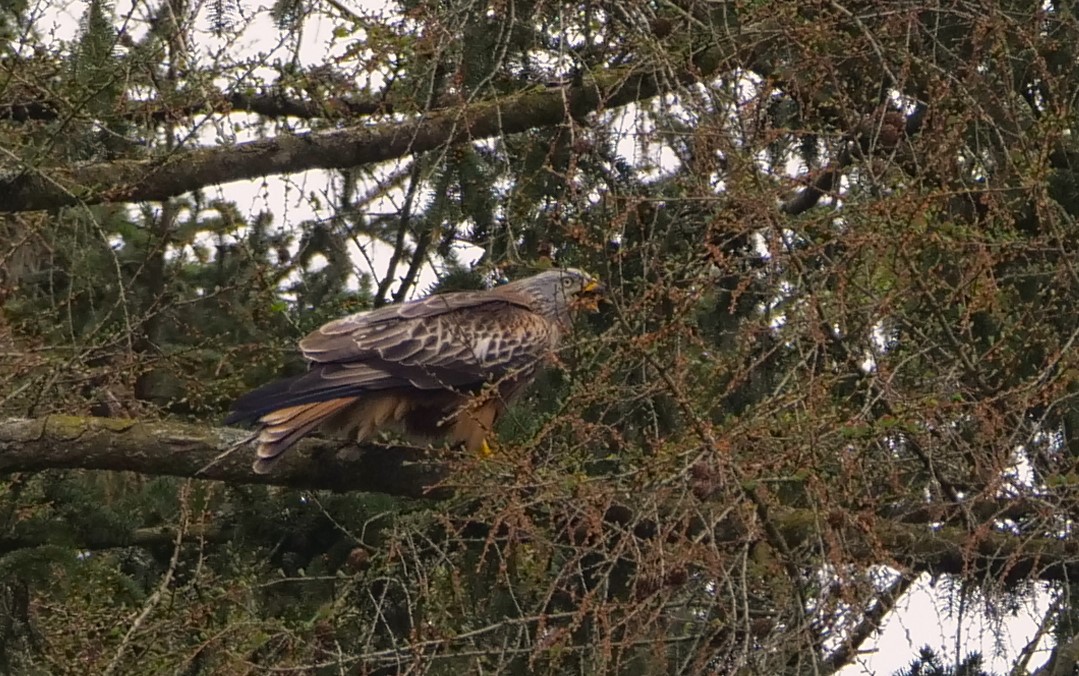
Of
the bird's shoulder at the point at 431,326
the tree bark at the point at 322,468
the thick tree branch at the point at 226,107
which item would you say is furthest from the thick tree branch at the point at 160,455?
the thick tree branch at the point at 226,107

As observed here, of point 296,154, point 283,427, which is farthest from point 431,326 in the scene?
point 283,427

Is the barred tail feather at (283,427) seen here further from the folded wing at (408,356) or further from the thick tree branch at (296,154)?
the thick tree branch at (296,154)

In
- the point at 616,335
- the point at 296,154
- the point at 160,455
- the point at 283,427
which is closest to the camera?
the point at 616,335

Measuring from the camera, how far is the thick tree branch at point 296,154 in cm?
566

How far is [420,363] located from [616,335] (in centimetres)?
191

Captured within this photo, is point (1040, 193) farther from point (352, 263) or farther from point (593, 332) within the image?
point (352, 263)

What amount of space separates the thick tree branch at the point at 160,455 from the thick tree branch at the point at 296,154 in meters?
0.79

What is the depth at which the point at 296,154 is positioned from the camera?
622cm

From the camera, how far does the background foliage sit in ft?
13.3

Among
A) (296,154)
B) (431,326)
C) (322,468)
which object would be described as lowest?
(322,468)

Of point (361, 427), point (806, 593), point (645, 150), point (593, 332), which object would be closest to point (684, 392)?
point (806, 593)

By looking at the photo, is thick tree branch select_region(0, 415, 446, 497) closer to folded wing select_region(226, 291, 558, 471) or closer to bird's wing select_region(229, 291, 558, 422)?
folded wing select_region(226, 291, 558, 471)

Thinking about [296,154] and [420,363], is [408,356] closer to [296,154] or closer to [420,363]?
[420,363]

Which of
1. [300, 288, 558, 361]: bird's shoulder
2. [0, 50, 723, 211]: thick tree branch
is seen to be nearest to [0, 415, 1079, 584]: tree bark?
[300, 288, 558, 361]: bird's shoulder
